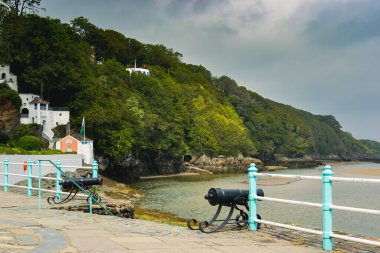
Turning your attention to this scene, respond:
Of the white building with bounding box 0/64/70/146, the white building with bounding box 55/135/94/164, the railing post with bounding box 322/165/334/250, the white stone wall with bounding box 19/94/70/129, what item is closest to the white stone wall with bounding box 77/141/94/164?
the white building with bounding box 55/135/94/164

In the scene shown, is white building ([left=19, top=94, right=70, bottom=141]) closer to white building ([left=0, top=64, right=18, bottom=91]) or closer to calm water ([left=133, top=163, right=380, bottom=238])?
white building ([left=0, top=64, right=18, bottom=91])

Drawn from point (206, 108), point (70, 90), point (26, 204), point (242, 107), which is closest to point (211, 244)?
point (26, 204)

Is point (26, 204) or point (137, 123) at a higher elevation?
point (137, 123)

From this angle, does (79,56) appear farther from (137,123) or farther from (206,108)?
(206,108)

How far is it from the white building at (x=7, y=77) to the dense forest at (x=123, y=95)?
1016mm

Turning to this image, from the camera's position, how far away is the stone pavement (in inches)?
252

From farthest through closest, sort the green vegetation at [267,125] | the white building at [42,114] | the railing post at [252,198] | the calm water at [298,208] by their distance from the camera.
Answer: the green vegetation at [267,125], the white building at [42,114], the calm water at [298,208], the railing post at [252,198]

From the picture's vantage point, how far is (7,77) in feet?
185

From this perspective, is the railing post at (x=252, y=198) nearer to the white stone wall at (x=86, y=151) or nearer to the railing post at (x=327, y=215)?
the railing post at (x=327, y=215)

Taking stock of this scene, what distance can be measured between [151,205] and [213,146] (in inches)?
2280

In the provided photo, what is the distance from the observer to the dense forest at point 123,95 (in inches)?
2281

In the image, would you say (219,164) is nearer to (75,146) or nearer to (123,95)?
(123,95)

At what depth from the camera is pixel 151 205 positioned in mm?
Answer: 32188

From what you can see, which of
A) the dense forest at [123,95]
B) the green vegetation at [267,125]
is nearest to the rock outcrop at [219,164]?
the dense forest at [123,95]
